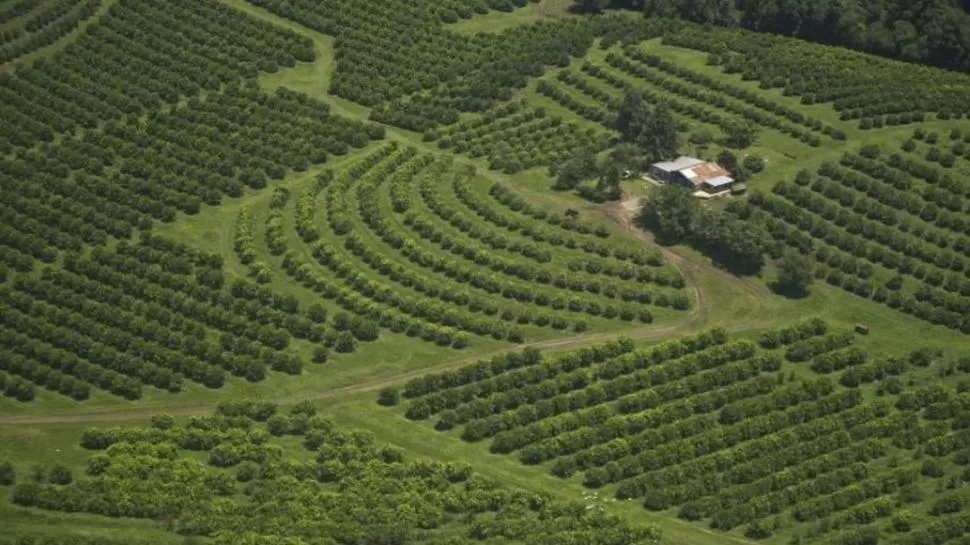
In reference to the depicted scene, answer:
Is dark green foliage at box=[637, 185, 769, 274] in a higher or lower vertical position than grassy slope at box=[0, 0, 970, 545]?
higher

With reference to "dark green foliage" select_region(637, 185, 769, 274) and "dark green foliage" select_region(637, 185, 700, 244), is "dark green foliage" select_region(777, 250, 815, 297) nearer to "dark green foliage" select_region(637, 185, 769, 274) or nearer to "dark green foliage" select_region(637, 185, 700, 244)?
"dark green foliage" select_region(637, 185, 769, 274)

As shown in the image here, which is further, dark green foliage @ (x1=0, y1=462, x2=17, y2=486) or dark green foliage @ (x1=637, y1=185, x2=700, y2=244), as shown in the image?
dark green foliage @ (x1=637, y1=185, x2=700, y2=244)

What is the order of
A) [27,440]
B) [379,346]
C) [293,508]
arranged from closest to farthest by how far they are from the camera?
[293,508] < [27,440] < [379,346]

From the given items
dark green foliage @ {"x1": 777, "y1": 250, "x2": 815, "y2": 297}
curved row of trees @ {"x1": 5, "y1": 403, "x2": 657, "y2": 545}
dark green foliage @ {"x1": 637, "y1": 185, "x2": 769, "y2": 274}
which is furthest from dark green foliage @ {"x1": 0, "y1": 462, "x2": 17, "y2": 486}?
dark green foliage @ {"x1": 777, "y1": 250, "x2": 815, "y2": 297}

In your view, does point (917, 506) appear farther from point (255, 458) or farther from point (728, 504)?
point (255, 458)

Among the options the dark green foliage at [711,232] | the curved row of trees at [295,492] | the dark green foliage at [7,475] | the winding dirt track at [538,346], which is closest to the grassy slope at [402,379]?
the winding dirt track at [538,346]

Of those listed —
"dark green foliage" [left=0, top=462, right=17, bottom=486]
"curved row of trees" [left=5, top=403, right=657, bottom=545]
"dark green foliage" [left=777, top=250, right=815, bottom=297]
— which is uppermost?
"dark green foliage" [left=777, top=250, right=815, bottom=297]

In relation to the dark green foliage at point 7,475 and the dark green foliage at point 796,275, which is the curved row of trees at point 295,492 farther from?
the dark green foliage at point 796,275

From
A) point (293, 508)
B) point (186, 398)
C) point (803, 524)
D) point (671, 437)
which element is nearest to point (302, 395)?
point (186, 398)

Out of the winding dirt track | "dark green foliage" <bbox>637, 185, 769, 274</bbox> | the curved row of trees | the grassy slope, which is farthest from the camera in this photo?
"dark green foliage" <bbox>637, 185, 769, 274</bbox>
